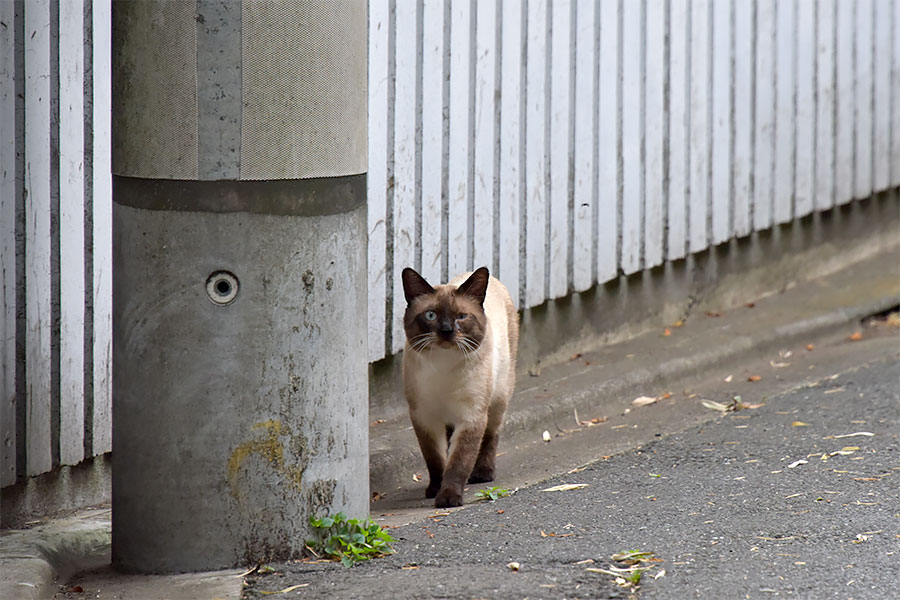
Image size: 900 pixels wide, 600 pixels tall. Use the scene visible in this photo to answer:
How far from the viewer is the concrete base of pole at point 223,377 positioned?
4578mm

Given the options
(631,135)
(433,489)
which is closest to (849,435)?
(433,489)

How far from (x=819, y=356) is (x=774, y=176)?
142 cm

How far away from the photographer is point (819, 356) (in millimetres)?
8586

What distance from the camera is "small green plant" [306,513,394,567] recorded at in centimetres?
479

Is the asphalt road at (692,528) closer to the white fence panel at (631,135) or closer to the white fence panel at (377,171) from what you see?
the white fence panel at (377,171)

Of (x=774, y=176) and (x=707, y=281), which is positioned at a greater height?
(x=774, y=176)

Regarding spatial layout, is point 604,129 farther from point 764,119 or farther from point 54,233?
point 54,233

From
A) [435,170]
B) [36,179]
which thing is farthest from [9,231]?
[435,170]

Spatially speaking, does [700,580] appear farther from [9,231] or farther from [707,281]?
[707,281]

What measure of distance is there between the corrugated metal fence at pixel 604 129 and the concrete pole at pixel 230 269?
1836 millimetres

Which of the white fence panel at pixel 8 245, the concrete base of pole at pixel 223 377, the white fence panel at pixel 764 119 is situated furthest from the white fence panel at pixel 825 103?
the white fence panel at pixel 8 245

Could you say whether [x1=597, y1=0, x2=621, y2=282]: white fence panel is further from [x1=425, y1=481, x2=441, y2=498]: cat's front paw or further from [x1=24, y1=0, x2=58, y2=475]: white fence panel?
[x1=24, y1=0, x2=58, y2=475]: white fence panel

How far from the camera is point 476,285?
5.85 m

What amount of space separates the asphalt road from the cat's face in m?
0.69
